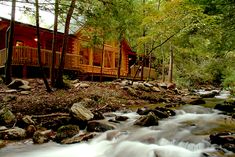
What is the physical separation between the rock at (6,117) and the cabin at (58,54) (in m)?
8.29

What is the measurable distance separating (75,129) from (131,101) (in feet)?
20.1

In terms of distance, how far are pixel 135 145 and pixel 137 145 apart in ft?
0.19

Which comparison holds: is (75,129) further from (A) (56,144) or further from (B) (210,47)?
(B) (210,47)

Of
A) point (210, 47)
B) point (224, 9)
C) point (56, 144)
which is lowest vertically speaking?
point (56, 144)

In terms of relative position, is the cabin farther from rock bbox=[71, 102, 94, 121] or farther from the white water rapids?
the white water rapids

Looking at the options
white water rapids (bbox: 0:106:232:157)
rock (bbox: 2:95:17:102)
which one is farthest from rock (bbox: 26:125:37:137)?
rock (bbox: 2:95:17:102)

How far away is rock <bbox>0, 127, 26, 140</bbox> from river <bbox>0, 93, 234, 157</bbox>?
338 millimetres

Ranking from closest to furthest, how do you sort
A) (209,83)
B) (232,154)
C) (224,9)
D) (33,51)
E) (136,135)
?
(232,154)
(136,135)
(224,9)
(33,51)
(209,83)

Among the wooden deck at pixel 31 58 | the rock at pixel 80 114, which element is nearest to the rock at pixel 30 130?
the rock at pixel 80 114

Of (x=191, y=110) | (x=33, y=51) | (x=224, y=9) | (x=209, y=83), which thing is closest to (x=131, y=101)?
(x=191, y=110)

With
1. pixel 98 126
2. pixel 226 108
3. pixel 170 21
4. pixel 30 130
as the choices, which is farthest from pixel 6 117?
pixel 170 21

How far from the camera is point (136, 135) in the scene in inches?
302

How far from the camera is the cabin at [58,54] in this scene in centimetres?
1658

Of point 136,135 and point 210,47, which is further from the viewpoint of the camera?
point 210,47
